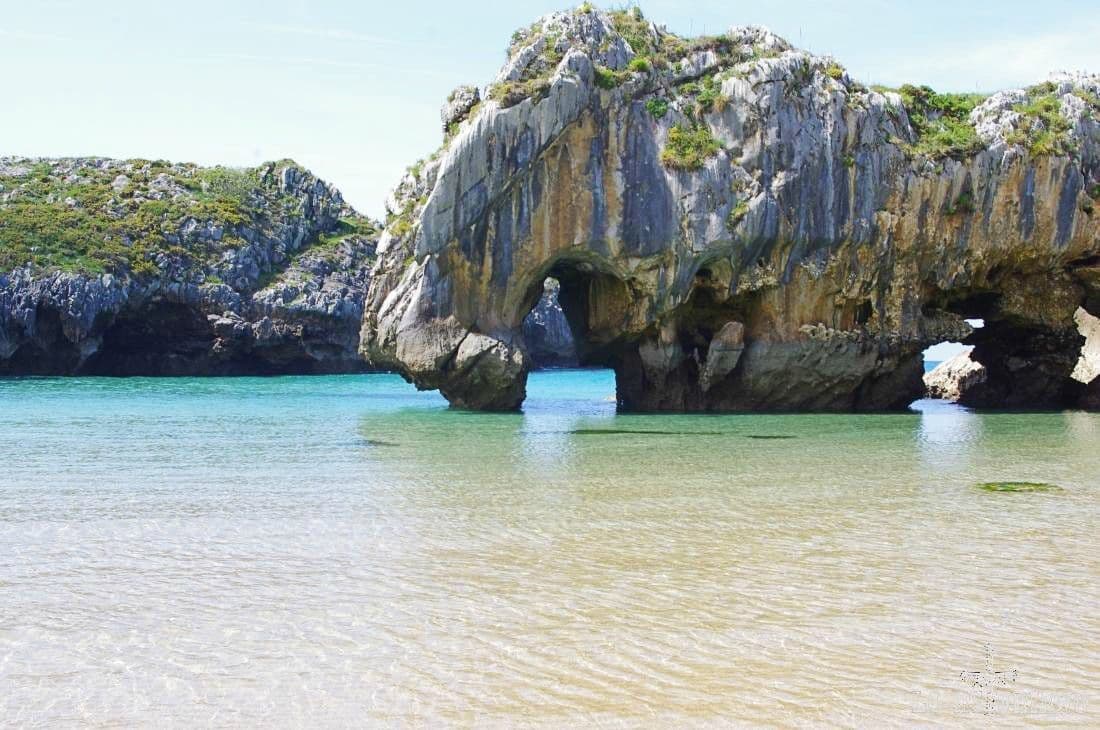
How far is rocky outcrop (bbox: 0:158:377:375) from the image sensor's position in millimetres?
59562

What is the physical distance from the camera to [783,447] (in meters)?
21.9

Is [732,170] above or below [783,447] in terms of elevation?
above

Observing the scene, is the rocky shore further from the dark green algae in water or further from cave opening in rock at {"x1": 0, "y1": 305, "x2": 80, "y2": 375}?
cave opening in rock at {"x1": 0, "y1": 305, "x2": 80, "y2": 375}

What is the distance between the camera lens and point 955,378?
4488cm

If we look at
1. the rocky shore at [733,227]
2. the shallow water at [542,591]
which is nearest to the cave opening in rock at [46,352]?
the rocky shore at [733,227]

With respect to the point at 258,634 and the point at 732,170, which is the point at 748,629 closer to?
the point at 258,634

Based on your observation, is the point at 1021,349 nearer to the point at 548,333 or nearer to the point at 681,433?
the point at 681,433

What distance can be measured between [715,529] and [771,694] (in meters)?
5.43

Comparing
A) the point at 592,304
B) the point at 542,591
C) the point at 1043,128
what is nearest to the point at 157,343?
the point at 592,304

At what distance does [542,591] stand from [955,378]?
39845 millimetres

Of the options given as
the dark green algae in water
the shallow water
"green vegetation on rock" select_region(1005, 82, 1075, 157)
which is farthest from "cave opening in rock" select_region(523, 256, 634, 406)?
the dark green algae in water

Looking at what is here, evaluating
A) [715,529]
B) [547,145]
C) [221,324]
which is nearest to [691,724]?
[715,529]

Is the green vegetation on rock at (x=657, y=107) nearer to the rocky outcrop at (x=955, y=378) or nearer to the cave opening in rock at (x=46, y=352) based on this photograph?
the rocky outcrop at (x=955, y=378)

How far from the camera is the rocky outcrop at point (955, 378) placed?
42869 mm
